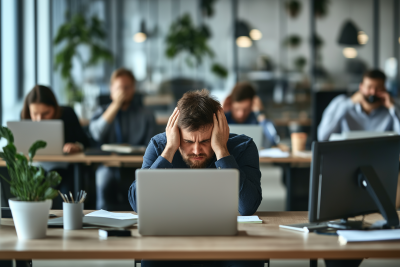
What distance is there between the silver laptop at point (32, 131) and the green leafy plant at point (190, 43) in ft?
15.6

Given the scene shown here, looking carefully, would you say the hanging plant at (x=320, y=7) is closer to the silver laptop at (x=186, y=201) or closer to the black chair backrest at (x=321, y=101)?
the black chair backrest at (x=321, y=101)

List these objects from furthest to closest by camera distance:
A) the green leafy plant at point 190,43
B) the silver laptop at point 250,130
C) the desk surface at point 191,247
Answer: the green leafy plant at point 190,43
the silver laptop at point 250,130
the desk surface at point 191,247

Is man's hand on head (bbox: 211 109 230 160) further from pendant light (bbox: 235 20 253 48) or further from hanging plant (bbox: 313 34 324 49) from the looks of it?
hanging plant (bbox: 313 34 324 49)

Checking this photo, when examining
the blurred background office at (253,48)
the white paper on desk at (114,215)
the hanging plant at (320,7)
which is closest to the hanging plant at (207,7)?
the blurred background office at (253,48)

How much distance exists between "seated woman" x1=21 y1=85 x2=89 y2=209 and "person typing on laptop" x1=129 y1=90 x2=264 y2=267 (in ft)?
4.92

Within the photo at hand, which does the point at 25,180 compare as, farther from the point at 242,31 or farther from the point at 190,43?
the point at 190,43

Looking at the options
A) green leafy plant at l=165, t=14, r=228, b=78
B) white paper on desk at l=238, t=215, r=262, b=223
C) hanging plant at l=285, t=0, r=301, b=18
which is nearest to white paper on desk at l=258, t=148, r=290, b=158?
white paper on desk at l=238, t=215, r=262, b=223

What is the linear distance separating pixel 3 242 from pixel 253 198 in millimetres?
926

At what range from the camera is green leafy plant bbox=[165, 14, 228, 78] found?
24.7 ft

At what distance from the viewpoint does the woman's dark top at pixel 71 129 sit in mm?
3516

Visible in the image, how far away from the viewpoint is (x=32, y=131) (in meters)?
3.03

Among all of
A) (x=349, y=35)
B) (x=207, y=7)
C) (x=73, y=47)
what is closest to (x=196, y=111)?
(x=73, y=47)

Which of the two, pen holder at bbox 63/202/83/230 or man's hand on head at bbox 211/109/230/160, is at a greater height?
man's hand on head at bbox 211/109/230/160

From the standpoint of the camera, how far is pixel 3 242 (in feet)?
4.40
